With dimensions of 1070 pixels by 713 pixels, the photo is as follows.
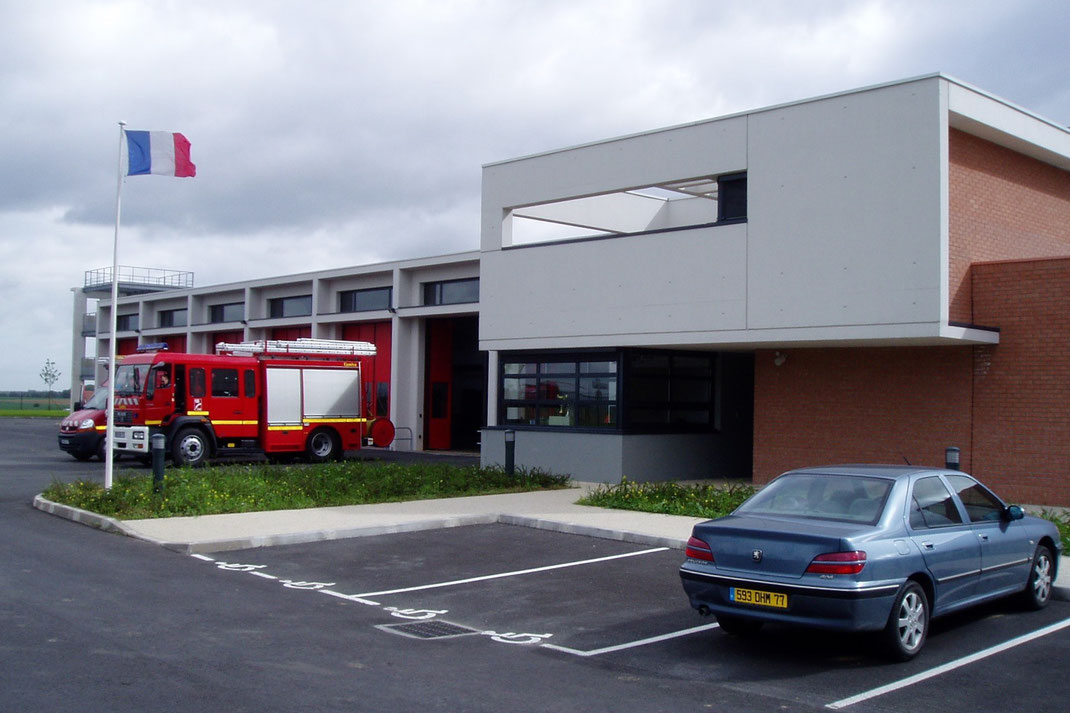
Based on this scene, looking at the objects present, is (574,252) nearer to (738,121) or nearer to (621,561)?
(738,121)

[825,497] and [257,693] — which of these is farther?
[825,497]

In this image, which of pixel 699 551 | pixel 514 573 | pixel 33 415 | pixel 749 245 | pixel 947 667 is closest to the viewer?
pixel 947 667

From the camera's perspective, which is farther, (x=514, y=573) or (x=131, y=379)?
(x=131, y=379)

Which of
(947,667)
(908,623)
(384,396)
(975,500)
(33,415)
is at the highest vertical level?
(384,396)

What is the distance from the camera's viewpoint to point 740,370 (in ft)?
78.1

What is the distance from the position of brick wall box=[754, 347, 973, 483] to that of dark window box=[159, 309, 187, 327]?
32363 mm

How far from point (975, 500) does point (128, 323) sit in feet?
155

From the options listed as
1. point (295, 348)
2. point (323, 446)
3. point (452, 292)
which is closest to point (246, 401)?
point (295, 348)

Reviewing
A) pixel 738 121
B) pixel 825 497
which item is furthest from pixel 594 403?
pixel 825 497

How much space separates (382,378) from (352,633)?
88.4ft

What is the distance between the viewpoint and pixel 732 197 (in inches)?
757

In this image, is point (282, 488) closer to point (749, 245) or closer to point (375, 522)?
point (375, 522)

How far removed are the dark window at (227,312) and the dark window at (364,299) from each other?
661cm

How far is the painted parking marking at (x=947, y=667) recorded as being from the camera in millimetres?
6688
